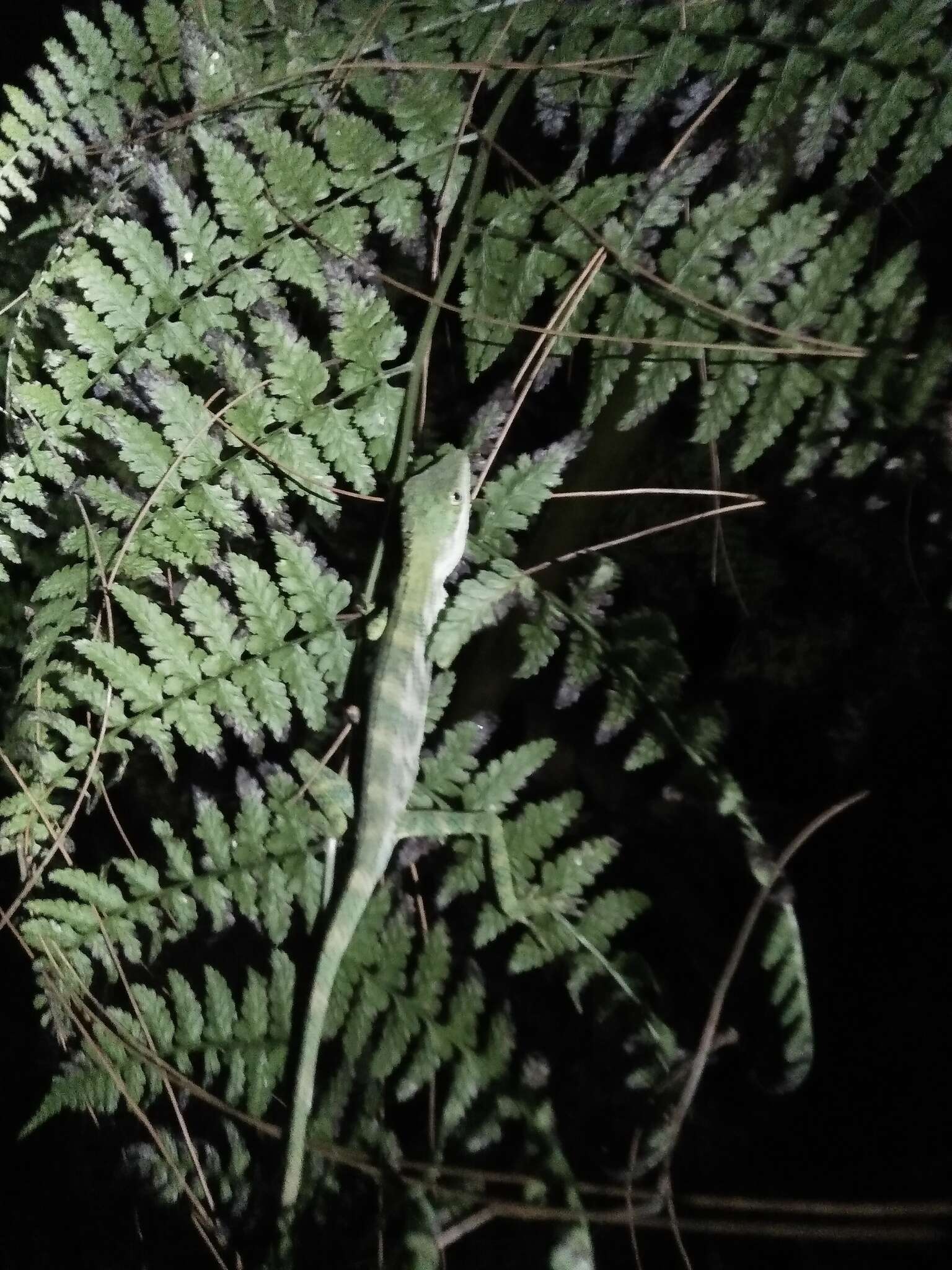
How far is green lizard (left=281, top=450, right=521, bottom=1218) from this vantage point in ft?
4.95

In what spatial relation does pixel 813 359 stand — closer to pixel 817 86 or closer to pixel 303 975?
pixel 817 86

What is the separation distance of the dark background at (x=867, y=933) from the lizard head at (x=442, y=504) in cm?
57

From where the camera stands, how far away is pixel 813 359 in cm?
128

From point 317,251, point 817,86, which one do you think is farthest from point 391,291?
point 817,86

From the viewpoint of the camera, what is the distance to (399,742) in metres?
1.60

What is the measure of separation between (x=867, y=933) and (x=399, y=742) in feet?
2.83

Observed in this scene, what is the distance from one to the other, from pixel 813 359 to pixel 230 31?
1.39 metres

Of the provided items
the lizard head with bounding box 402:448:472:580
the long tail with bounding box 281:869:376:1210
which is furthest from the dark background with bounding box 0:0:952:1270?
the lizard head with bounding box 402:448:472:580

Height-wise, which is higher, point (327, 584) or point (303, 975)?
point (327, 584)

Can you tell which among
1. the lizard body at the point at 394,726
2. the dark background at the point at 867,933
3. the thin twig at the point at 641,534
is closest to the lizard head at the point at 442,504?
the lizard body at the point at 394,726

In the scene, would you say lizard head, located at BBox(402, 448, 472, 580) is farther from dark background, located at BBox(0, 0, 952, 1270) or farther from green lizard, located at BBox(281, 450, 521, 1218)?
dark background, located at BBox(0, 0, 952, 1270)

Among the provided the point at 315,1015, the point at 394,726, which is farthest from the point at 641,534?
the point at 315,1015

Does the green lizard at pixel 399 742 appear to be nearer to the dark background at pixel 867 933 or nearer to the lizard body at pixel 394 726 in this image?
the lizard body at pixel 394 726

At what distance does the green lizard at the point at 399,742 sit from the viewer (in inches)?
59.4
